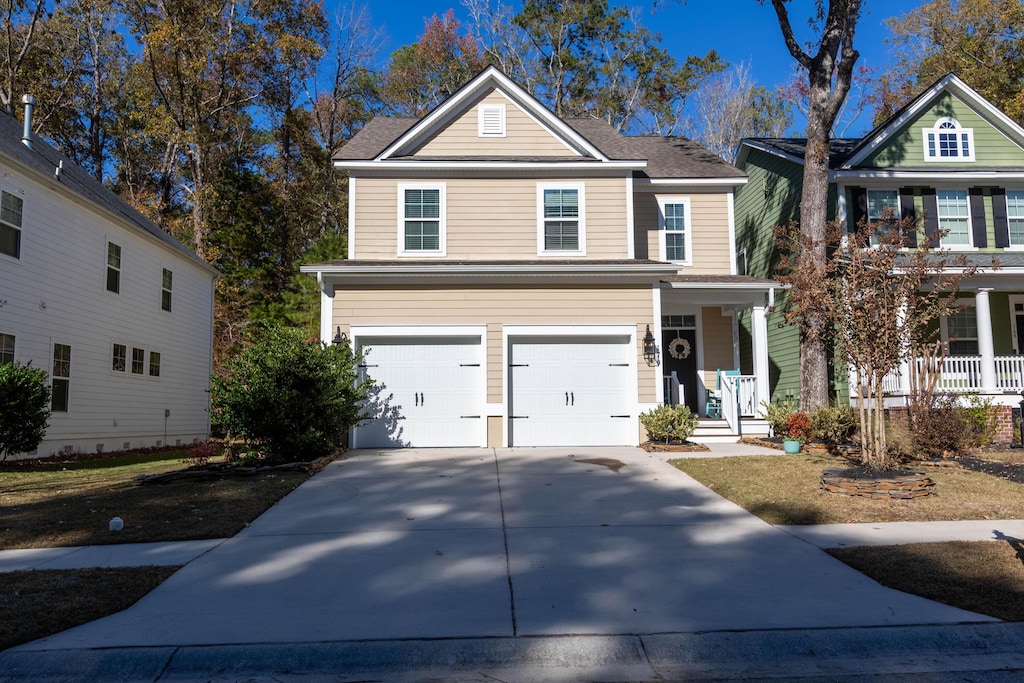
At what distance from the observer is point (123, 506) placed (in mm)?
8180

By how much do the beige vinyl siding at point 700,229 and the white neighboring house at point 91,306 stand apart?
1022cm

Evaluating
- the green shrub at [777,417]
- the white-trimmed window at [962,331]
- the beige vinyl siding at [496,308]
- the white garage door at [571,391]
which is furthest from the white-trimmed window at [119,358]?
the white-trimmed window at [962,331]

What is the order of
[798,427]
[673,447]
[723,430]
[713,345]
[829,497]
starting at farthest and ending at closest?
[713,345]
[723,430]
[798,427]
[673,447]
[829,497]

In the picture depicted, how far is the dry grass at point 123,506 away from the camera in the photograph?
22.6 ft

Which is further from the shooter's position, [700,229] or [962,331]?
[962,331]

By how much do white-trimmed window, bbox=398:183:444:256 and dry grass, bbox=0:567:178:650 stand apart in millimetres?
10008

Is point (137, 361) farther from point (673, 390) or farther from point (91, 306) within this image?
point (673, 390)

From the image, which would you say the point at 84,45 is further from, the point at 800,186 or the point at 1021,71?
the point at 1021,71

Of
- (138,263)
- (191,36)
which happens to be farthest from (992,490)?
(191,36)

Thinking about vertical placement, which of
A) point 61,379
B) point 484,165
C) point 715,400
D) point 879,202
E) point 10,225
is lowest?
point 715,400

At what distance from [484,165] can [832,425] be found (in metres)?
8.37

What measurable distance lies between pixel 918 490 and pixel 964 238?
12.6 meters

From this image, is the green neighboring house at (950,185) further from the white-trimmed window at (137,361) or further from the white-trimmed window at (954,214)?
the white-trimmed window at (137,361)

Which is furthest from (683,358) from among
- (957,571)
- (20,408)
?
(20,408)
